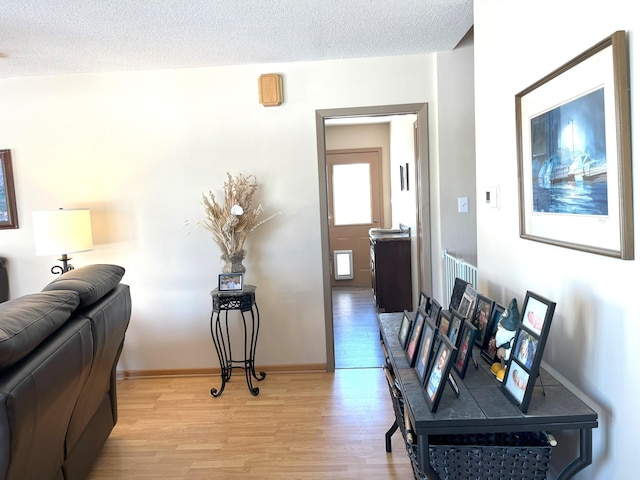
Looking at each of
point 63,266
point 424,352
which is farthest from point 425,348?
point 63,266

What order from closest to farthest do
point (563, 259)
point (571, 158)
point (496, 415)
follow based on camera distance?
point (496, 415)
point (571, 158)
point (563, 259)

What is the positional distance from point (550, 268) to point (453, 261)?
1.52 meters

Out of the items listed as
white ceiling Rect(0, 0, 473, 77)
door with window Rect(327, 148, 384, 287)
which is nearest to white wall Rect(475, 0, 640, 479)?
white ceiling Rect(0, 0, 473, 77)

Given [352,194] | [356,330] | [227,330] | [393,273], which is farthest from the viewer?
[352,194]

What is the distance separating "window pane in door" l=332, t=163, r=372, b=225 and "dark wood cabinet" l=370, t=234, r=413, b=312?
189 cm

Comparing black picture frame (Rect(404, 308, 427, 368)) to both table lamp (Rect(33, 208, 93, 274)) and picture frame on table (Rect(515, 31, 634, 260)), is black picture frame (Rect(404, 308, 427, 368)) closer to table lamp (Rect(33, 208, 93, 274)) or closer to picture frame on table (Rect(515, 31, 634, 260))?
picture frame on table (Rect(515, 31, 634, 260))

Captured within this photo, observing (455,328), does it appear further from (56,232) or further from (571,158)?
(56,232)

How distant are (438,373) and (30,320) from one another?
1.30 metres

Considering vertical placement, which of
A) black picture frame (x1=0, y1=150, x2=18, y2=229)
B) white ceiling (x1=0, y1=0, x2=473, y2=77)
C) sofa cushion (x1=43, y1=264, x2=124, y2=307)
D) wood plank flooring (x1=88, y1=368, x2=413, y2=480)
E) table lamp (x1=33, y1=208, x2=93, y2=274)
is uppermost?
white ceiling (x1=0, y1=0, x2=473, y2=77)

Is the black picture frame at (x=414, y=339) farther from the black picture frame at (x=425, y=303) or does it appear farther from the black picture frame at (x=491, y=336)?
the black picture frame at (x=491, y=336)

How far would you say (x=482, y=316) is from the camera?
1731 millimetres

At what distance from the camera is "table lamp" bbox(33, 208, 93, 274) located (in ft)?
9.77

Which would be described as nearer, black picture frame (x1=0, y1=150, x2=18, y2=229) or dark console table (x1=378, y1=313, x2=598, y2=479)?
dark console table (x1=378, y1=313, x2=598, y2=479)

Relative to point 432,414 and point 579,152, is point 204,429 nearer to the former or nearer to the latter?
point 432,414
